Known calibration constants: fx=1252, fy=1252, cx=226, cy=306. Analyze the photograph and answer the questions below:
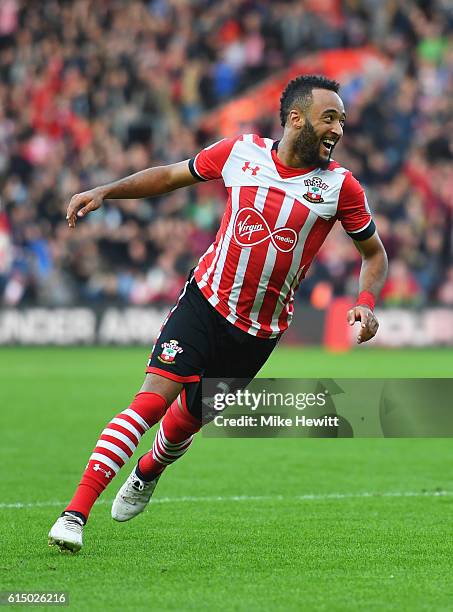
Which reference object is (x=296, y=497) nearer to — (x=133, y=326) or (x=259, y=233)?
(x=259, y=233)

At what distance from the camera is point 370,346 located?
23.1 meters

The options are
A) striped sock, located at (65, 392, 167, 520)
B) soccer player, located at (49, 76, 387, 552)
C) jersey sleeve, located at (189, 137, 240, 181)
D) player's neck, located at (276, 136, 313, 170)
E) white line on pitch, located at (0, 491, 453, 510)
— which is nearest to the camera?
striped sock, located at (65, 392, 167, 520)

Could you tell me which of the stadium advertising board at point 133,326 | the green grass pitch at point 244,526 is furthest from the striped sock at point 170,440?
the stadium advertising board at point 133,326

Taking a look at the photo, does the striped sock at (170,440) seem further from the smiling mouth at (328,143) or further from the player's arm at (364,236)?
the smiling mouth at (328,143)

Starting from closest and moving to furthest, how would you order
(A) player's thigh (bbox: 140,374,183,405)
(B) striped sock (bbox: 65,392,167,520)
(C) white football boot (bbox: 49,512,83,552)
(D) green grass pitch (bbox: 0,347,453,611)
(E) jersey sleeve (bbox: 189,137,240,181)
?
(D) green grass pitch (bbox: 0,347,453,611), (C) white football boot (bbox: 49,512,83,552), (B) striped sock (bbox: 65,392,167,520), (A) player's thigh (bbox: 140,374,183,405), (E) jersey sleeve (bbox: 189,137,240,181)

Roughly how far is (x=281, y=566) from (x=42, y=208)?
19076 mm

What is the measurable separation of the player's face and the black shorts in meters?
0.96

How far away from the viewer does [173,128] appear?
24797 millimetres

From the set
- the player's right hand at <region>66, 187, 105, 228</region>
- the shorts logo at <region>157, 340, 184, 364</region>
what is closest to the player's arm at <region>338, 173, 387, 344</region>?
the shorts logo at <region>157, 340, 184, 364</region>

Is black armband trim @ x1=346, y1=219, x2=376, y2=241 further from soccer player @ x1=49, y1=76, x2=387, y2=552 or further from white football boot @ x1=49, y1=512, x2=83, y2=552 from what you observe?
white football boot @ x1=49, y1=512, x2=83, y2=552

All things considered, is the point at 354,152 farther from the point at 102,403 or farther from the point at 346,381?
the point at 346,381

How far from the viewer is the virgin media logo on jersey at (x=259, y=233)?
259 inches

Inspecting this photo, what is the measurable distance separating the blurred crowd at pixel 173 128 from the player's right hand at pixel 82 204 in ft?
53.0

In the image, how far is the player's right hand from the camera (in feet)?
21.0
